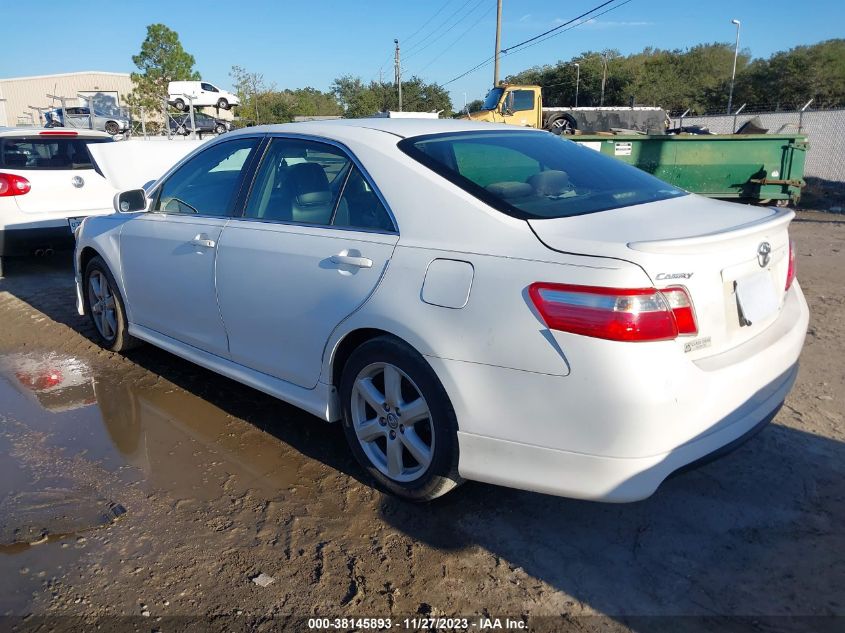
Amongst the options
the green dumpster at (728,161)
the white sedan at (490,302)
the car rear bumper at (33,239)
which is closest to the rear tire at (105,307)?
the white sedan at (490,302)

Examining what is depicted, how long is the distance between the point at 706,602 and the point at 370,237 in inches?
75.2

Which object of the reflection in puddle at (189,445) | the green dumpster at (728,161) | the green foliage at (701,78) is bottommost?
the reflection in puddle at (189,445)

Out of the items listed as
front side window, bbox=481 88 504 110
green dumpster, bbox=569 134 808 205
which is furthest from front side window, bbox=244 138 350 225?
front side window, bbox=481 88 504 110

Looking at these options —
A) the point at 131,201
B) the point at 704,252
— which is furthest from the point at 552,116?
the point at 704,252

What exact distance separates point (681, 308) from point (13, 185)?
7583 millimetres

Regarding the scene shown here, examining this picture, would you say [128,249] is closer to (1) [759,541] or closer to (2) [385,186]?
(2) [385,186]

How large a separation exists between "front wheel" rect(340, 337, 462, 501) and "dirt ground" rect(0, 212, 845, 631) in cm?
18

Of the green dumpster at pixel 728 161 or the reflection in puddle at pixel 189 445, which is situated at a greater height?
the green dumpster at pixel 728 161

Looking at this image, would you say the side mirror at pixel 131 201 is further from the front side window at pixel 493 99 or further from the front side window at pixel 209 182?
the front side window at pixel 493 99

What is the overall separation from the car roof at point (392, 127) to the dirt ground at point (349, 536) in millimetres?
1661

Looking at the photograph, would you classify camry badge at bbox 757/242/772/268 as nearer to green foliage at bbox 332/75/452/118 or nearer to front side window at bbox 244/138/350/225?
front side window at bbox 244/138/350/225

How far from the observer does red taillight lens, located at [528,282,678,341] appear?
2.20 meters

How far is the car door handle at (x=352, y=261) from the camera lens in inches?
113

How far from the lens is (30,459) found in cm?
355
